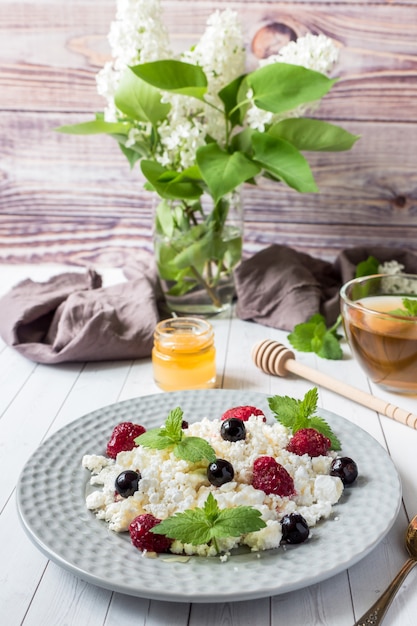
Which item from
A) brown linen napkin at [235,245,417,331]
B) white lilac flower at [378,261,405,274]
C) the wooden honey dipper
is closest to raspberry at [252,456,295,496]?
the wooden honey dipper

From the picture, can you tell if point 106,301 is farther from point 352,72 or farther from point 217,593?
point 217,593

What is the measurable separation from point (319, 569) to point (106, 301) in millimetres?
966

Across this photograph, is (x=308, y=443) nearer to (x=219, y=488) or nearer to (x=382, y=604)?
(x=219, y=488)

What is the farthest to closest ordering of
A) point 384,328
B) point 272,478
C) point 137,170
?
point 137,170, point 384,328, point 272,478

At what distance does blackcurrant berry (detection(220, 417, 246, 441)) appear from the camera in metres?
1.05

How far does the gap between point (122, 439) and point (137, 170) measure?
44.3 inches

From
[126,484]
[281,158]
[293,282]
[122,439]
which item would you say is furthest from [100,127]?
[126,484]

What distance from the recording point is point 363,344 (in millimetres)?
1380

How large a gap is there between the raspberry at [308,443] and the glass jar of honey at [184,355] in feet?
1.18

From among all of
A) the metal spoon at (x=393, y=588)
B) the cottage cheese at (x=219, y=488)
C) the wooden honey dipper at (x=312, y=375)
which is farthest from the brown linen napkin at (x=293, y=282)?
the metal spoon at (x=393, y=588)

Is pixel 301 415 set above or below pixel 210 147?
below

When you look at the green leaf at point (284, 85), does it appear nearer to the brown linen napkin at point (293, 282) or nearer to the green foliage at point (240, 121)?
the green foliage at point (240, 121)

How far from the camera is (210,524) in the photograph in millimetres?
863

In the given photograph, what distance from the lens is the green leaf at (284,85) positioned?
5.02 ft
